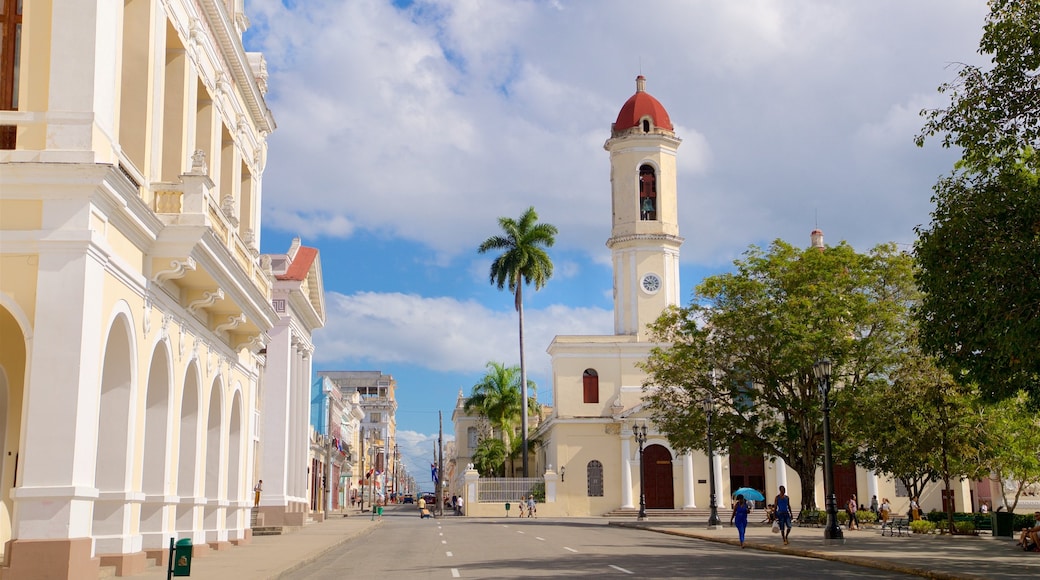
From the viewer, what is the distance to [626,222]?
2547 inches

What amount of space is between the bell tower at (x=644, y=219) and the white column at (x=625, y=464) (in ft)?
20.8

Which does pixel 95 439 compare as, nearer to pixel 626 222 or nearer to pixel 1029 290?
pixel 1029 290

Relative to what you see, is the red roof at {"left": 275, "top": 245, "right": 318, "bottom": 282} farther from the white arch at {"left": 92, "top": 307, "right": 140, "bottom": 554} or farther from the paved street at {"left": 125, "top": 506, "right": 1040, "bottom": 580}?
the white arch at {"left": 92, "top": 307, "right": 140, "bottom": 554}

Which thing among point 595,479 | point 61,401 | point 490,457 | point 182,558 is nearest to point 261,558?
point 182,558

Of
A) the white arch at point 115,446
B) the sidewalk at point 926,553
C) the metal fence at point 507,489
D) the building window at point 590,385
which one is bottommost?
the sidewalk at point 926,553

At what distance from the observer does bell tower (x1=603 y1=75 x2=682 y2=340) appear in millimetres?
64188

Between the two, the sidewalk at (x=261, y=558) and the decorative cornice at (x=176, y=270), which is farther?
the sidewalk at (x=261, y=558)

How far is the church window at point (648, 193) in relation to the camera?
64688 mm

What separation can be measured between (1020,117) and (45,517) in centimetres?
1631

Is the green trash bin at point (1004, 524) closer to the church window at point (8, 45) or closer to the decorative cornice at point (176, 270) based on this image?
the decorative cornice at point (176, 270)

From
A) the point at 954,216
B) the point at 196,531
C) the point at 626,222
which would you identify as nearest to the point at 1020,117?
the point at 954,216

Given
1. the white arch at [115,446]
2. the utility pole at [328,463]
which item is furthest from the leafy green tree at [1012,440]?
the utility pole at [328,463]

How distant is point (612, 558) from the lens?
2247 cm

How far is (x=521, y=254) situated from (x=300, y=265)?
2858cm
